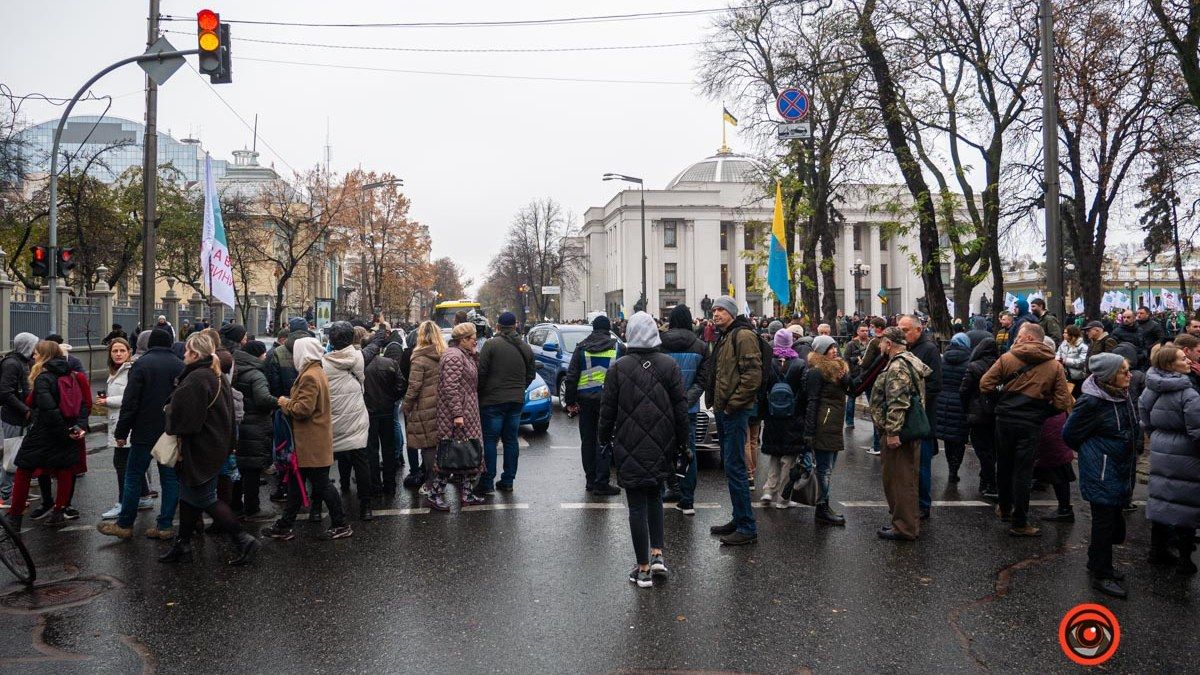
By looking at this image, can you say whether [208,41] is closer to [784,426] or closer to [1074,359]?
[784,426]

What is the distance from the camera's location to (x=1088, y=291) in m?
22.6

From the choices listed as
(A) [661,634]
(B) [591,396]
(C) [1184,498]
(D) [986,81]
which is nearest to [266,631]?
(A) [661,634]

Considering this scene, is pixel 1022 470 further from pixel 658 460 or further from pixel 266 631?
pixel 266 631

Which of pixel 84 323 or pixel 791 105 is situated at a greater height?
pixel 791 105

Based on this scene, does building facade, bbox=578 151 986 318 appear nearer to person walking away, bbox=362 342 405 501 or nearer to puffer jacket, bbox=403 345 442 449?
person walking away, bbox=362 342 405 501

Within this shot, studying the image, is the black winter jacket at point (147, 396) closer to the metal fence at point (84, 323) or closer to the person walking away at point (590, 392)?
the person walking away at point (590, 392)

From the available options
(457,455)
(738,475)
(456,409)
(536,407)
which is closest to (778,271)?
(536,407)

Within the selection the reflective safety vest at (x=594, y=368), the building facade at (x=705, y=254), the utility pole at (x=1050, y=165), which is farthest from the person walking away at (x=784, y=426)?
the building facade at (x=705, y=254)

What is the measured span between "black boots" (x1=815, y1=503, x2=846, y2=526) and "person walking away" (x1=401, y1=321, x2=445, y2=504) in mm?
3692

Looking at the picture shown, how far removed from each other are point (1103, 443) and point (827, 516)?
7.97 ft

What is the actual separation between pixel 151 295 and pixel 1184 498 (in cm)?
1664

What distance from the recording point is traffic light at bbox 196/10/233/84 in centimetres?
1134

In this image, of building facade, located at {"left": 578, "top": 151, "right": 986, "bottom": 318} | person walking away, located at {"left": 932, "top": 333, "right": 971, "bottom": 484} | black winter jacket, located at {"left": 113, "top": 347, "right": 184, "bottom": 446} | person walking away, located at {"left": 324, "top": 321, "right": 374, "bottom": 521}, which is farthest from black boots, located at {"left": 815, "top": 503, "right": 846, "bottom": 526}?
building facade, located at {"left": 578, "top": 151, "right": 986, "bottom": 318}

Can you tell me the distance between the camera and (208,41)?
11359 millimetres
